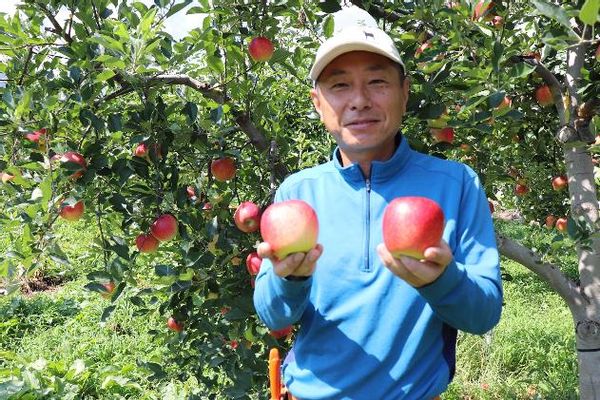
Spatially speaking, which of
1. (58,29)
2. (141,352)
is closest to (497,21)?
(58,29)

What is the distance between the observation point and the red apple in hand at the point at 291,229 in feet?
3.38

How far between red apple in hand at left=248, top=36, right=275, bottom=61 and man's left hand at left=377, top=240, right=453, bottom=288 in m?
0.99

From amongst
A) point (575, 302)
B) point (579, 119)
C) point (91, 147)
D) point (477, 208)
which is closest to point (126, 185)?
point (91, 147)

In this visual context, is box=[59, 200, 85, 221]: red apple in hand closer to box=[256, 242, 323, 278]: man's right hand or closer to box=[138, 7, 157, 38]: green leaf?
box=[138, 7, 157, 38]: green leaf

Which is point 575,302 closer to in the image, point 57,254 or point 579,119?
point 579,119

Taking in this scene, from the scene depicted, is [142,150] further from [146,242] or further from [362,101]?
[362,101]

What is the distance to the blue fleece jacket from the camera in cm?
108

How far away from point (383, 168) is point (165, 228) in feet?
2.46

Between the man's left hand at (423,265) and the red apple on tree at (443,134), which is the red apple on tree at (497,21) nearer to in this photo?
the red apple on tree at (443,134)

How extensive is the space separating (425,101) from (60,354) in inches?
129

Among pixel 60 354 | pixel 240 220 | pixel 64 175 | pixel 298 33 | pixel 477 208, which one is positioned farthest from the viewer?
pixel 60 354

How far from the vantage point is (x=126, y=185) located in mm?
1790

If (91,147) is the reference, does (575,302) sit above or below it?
below

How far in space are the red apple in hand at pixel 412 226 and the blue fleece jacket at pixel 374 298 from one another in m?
0.11
